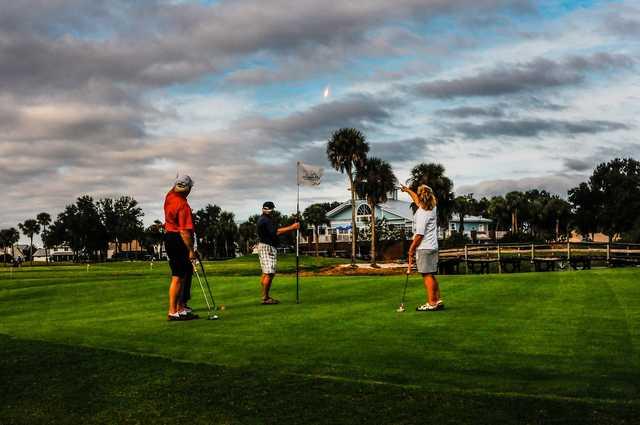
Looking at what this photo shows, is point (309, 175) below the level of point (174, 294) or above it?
above

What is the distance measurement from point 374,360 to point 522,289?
35.5 ft

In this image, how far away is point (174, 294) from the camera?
1288cm

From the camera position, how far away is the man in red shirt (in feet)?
42.7

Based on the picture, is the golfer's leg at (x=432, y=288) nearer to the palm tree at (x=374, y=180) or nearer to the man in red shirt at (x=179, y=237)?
the man in red shirt at (x=179, y=237)

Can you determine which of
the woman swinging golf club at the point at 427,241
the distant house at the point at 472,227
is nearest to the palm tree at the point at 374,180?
the distant house at the point at 472,227

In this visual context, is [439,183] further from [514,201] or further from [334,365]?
[334,365]

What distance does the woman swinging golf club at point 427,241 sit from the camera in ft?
45.0

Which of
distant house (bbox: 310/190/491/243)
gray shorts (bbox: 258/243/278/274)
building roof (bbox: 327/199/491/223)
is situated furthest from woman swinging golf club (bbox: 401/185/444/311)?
building roof (bbox: 327/199/491/223)

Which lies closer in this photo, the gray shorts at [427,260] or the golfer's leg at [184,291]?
the golfer's leg at [184,291]

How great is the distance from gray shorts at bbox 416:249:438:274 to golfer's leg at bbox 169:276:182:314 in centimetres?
461

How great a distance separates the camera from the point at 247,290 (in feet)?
64.3

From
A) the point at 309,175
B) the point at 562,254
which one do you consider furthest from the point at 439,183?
the point at 309,175

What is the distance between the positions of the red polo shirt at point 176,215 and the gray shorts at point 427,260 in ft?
14.7

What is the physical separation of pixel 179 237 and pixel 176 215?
42cm
